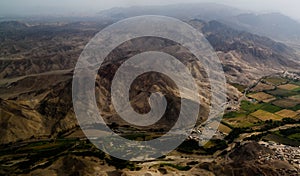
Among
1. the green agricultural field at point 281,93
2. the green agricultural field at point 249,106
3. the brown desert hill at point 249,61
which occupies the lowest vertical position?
the green agricultural field at point 249,106

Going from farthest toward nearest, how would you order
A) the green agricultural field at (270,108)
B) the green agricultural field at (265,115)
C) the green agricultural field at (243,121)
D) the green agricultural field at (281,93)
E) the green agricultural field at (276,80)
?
the green agricultural field at (276,80), the green agricultural field at (281,93), the green agricultural field at (270,108), the green agricultural field at (265,115), the green agricultural field at (243,121)

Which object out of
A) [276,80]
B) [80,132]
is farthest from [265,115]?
[276,80]

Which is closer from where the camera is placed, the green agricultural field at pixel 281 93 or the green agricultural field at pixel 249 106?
the green agricultural field at pixel 249 106

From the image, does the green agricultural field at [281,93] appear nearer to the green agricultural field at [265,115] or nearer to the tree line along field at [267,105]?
the tree line along field at [267,105]

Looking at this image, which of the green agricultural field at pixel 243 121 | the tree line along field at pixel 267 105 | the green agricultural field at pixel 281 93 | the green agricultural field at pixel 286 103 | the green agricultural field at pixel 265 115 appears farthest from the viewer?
the green agricultural field at pixel 281 93

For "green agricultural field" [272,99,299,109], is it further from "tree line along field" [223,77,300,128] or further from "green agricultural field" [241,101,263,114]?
"green agricultural field" [241,101,263,114]

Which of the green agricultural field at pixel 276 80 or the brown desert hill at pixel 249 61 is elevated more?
the brown desert hill at pixel 249 61

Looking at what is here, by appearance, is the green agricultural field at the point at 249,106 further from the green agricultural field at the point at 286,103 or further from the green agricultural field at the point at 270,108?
the green agricultural field at the point at 286,103

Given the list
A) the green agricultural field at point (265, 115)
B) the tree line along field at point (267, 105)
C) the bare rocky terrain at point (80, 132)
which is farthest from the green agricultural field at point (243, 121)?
the bare rocky terrain at point (80, 132)
